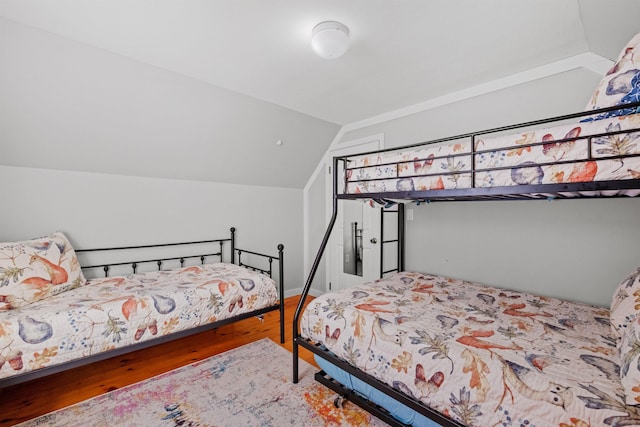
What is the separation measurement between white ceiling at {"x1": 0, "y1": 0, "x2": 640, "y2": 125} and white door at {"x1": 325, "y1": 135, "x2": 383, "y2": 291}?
4.03ft

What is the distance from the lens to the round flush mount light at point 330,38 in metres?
1.74

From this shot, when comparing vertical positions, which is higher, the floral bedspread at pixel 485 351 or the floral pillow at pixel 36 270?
the floral pillow at pixel 36 270

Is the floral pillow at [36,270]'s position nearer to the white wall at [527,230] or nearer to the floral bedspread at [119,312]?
the floral bedspread at [119,312]

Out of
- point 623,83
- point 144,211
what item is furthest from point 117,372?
point 623,83

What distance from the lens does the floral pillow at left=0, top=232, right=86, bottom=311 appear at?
192cm

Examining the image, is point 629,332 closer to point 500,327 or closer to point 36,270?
point 500,327

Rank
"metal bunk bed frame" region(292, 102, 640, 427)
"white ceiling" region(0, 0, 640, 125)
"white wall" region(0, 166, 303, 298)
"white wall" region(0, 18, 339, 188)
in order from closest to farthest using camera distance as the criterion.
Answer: "metal bunk bed frame" region(292, 102, 640, 427)
"white ceiling" region(0, 0, 640, 125)
"white wall" region(0, 18, 339, 188)
"white wall" region(0, 166, 303, 298)

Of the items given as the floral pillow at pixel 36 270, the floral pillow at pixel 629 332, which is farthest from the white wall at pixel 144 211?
the floral pillow at pixel 629 332

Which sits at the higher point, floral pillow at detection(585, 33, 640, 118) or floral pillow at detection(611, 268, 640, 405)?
floral pillow at detection(585, 33, 640, 118)

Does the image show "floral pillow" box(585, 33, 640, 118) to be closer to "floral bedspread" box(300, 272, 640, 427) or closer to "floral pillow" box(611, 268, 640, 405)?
"floral pillow" box(611, 268, 640, 405)

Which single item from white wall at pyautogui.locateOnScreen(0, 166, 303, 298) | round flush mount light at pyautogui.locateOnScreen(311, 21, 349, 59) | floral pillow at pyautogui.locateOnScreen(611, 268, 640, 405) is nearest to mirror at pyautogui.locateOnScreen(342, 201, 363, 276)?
white wall at pyautogui.locateOnScreen(0, 166, 303, 298)

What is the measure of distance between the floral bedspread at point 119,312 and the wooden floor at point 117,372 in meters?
0.35

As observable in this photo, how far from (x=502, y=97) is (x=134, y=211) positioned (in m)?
3.57

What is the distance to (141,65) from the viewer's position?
7.18 feet
